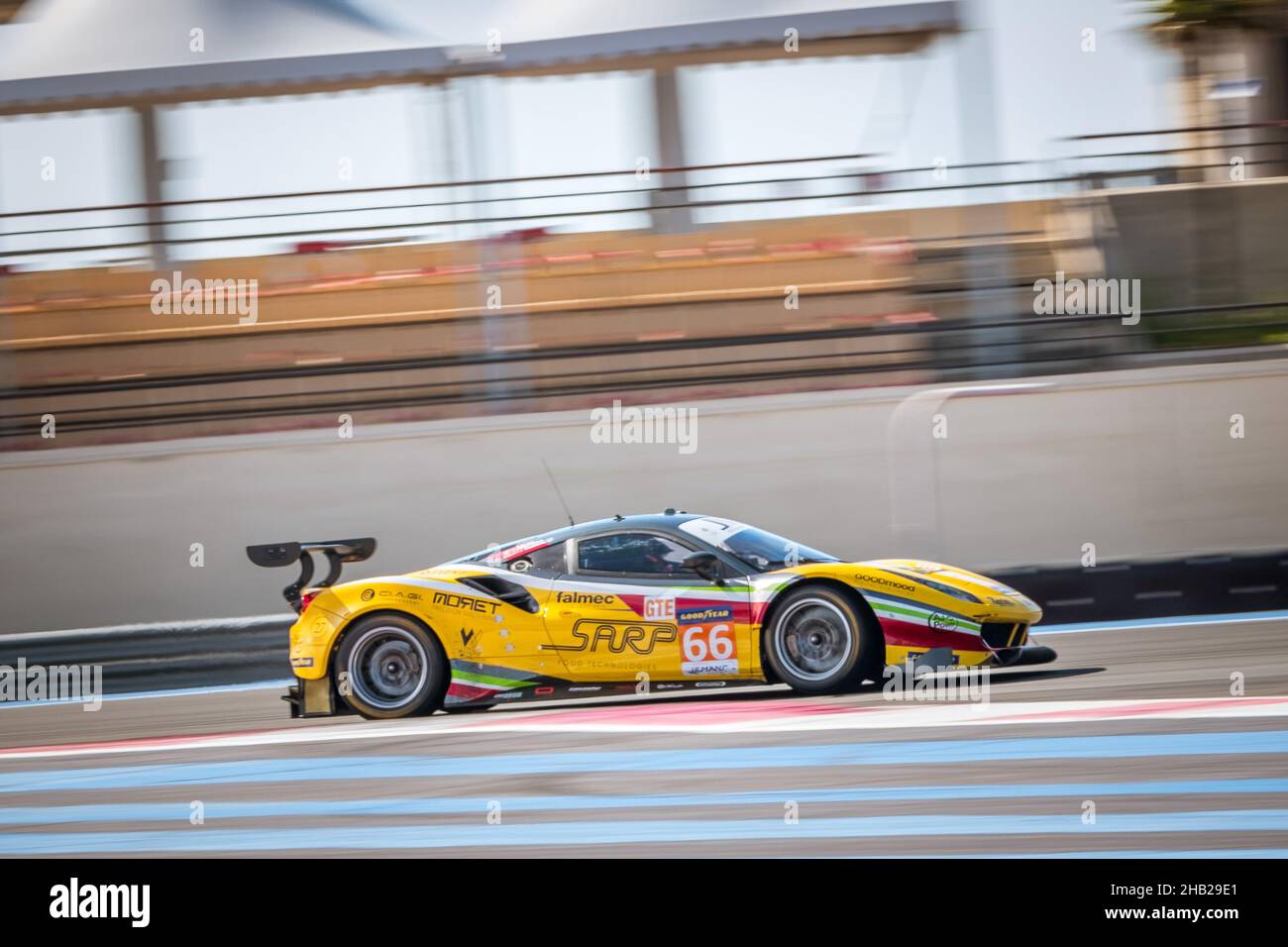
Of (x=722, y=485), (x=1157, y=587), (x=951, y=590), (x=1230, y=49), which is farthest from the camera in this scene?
(x=1230, y=49)

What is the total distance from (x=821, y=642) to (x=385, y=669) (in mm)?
2533

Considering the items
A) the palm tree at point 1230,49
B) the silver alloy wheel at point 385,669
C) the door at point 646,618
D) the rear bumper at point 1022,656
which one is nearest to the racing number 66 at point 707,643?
the door at point 646,618

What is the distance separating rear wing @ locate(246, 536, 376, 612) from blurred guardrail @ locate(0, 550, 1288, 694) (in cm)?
266

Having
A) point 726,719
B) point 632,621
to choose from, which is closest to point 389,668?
point 632,621

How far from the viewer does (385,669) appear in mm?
8602

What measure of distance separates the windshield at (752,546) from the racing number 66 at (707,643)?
0.43 meters

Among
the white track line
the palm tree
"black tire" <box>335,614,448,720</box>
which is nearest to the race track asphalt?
the white track line

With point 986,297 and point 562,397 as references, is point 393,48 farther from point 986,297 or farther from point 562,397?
point 986,297

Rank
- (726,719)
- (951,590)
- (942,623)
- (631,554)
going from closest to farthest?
(726,719)
(942,623)
(951,590)
(631,554)

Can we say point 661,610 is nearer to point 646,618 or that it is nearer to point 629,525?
point 646,618

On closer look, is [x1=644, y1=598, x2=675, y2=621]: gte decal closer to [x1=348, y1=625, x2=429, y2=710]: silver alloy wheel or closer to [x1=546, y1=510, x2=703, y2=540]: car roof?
[x1=546, y1=510, x2=703, y2=540]: car roof

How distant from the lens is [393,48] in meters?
15.3

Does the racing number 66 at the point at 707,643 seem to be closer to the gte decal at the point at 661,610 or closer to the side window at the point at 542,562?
the gte decal at the point at 661,610
